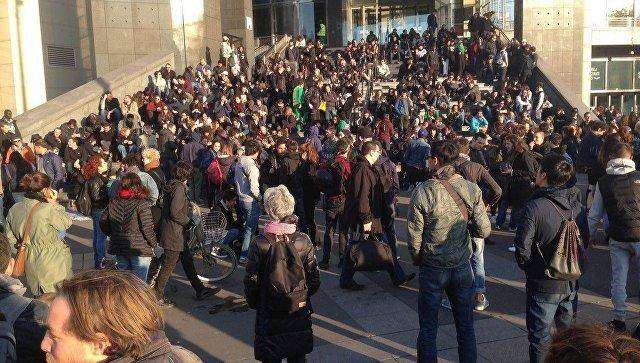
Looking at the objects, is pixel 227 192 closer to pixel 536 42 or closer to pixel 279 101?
pixel 279 101

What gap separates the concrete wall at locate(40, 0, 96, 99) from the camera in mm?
25125

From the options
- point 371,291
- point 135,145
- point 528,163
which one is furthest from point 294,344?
point 135,145

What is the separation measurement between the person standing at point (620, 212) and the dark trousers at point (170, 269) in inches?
170

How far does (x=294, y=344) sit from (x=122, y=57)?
2285 centimetres

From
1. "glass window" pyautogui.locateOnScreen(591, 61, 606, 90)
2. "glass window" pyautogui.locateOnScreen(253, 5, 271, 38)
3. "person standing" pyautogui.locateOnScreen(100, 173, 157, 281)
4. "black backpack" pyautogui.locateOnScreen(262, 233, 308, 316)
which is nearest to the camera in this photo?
"black backpack" pyautogui.locateOnScreen(262, 233, 308, 316)

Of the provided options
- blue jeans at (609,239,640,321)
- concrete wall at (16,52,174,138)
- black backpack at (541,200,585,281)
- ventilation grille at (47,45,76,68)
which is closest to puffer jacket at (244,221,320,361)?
black backpack at (541,200,585,281)

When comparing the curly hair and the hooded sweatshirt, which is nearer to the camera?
the hooded sweatshirt

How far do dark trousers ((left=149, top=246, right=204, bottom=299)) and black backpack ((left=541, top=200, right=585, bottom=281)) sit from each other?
4.01m

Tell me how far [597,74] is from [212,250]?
27119 mm

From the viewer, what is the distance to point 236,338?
5824 millimetres

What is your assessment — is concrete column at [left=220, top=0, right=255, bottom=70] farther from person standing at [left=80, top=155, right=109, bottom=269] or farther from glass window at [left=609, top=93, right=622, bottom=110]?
person standing at [left=80, top=155, right=109, bottom=269]

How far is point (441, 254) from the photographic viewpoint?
4.60 metres

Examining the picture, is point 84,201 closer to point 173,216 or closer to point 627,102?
point 173,216

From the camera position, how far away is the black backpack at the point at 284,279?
4.14 metres
